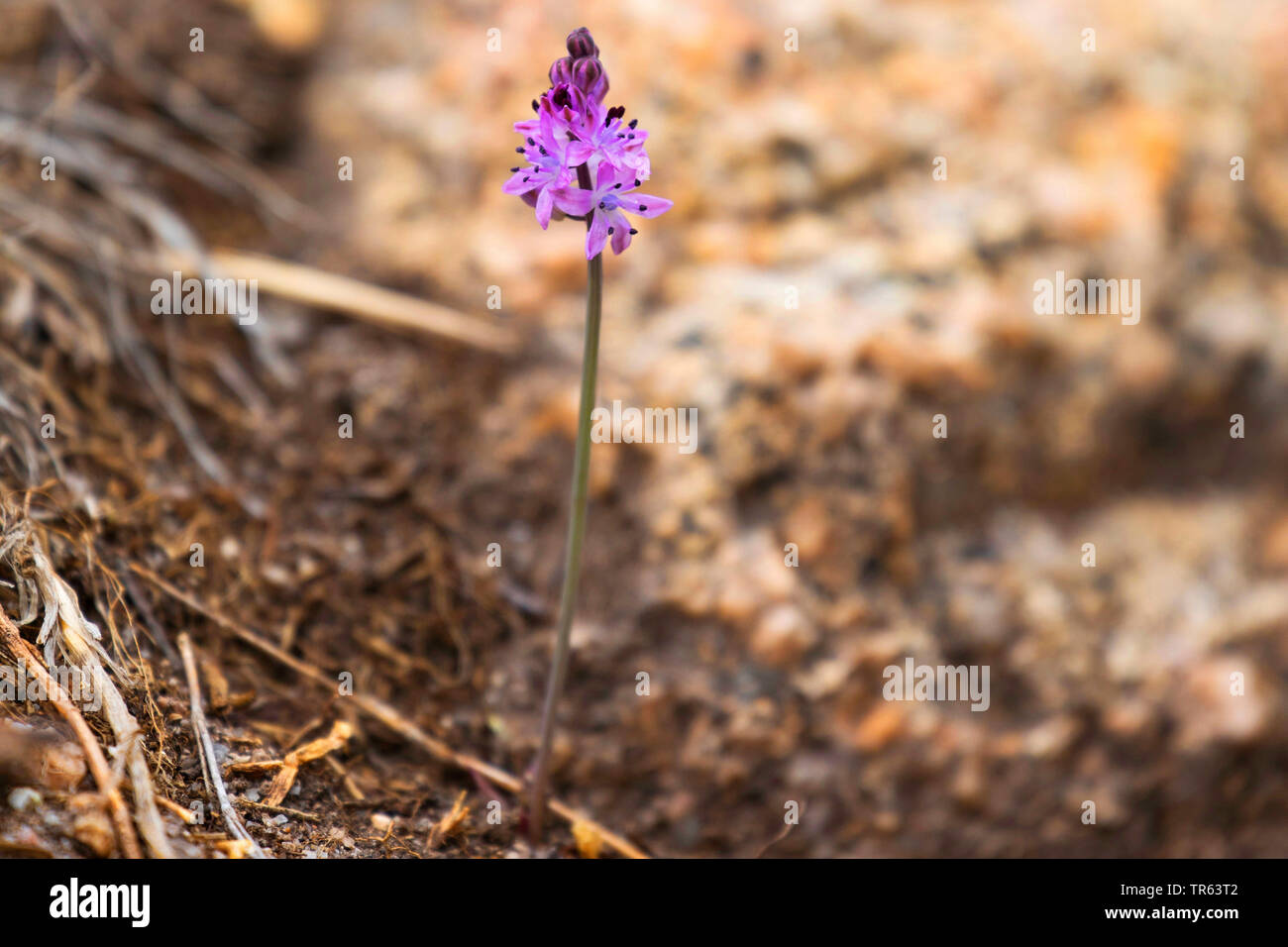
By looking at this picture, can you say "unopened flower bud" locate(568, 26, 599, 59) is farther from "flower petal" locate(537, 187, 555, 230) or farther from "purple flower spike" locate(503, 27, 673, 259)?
"flower petal" locate(537, 187, 555, 230)

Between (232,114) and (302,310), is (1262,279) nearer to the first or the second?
(302,310)

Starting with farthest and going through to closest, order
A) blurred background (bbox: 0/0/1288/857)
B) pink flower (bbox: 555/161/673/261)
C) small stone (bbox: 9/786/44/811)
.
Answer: blurred background (bbox: 0/0/1288/857) → pink flower (bbox: 555/161/673/261) → small stone (bbox: 9/786/44/811)

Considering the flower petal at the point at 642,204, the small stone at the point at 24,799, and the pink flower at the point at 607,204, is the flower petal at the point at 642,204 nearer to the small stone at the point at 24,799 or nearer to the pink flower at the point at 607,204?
the pink flower at the point at 607,204

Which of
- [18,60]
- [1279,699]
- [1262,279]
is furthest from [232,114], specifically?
[1279,699]

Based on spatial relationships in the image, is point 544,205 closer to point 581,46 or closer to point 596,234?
point 596,234

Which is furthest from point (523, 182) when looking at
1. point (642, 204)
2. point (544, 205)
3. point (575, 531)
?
point (575, 531)

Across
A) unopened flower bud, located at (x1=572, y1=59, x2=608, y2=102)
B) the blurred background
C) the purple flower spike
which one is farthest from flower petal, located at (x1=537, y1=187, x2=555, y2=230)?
the blurred background
